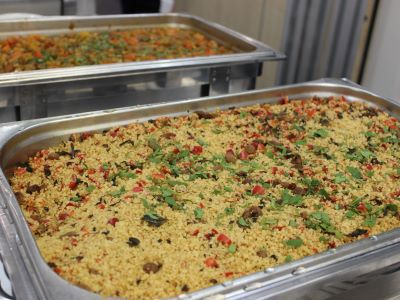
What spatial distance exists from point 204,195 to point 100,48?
1.49 m

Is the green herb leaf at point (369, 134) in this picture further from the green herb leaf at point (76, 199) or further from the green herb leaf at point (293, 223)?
the green herb leaf at point (76, 199)

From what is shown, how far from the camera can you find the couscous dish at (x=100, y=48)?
244 centimetres

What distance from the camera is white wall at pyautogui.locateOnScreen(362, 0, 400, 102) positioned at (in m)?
3.03

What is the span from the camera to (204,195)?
1.51 meters

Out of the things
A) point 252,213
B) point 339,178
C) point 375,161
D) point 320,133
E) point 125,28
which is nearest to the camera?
point 252,213

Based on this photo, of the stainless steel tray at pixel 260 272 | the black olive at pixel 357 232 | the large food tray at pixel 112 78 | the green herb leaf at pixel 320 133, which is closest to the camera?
the stainless steel tray at pixel 260 272

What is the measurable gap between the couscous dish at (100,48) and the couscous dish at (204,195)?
80 centimetres

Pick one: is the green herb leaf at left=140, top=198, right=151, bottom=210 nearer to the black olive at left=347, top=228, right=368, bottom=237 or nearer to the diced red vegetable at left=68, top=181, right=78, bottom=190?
the diced red vegetable at left=68, top=181, right=78, bottom=190

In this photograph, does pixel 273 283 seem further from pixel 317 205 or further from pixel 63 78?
pixel 63 78

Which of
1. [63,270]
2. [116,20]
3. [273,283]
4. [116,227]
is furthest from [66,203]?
[116,20]

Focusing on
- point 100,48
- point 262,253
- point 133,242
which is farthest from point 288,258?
point 100,48

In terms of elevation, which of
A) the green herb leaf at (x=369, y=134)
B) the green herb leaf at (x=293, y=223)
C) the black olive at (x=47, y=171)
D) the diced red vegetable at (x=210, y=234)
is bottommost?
the black olive at (x=47, y=171)

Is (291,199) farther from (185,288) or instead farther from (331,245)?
(185,288)

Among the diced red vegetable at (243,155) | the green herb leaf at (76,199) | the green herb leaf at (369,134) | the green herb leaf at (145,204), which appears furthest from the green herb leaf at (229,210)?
the green herb leaf at (369,134)
